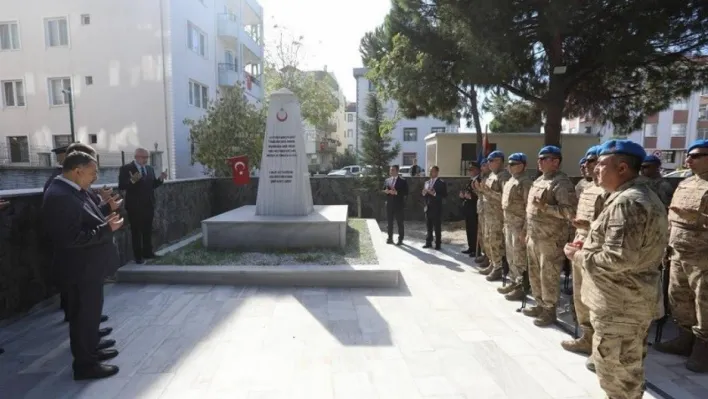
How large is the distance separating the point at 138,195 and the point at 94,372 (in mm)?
3368

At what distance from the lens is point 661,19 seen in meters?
7.76

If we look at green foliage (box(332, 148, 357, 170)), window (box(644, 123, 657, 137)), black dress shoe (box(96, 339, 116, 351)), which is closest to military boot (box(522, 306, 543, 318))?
black dress shoe (box(96, 339, 116, 351))

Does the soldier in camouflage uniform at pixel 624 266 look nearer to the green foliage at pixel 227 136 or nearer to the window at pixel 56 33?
the green foliage at pixel 227 136

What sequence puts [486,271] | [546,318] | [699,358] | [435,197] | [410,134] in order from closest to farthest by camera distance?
[699,358], [546,318], [486,271], [435,197], [410,134]

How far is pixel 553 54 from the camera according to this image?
376 inches

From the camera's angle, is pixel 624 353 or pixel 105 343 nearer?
pixel 624 353

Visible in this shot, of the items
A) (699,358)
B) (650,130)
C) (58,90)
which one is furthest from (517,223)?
(650,130)

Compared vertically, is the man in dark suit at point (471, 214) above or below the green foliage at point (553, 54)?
below

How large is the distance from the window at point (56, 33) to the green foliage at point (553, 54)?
15989 millimetres

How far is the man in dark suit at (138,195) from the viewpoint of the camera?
5.90 metres

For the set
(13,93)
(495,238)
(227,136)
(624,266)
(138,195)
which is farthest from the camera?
(13,93)

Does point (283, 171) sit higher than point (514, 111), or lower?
lower

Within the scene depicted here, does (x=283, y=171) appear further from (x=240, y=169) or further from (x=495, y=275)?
(x=495, y=275)

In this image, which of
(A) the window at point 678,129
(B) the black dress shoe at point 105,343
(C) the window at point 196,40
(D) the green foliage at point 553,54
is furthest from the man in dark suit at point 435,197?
(A) the window at point 678,129
